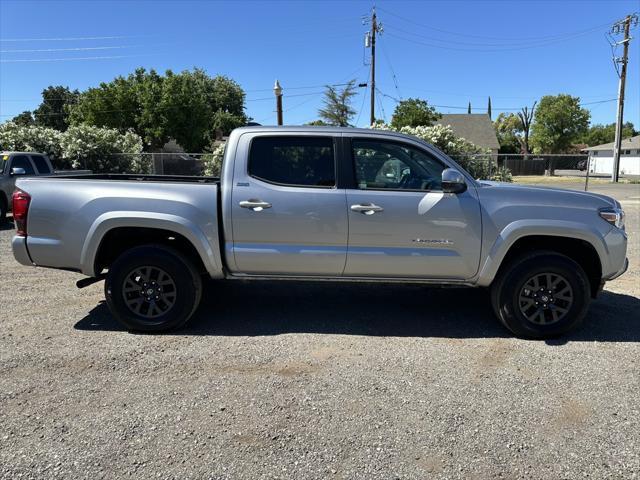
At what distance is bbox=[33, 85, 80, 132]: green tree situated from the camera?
210 feet

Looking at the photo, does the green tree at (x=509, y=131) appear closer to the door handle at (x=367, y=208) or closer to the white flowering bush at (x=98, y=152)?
the white flowering bush at (x=98, y=152)

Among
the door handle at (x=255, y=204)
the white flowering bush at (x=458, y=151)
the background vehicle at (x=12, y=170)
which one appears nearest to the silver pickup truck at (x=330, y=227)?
the door handle at (x=255, y=204)

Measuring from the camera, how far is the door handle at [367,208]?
14.6 ft

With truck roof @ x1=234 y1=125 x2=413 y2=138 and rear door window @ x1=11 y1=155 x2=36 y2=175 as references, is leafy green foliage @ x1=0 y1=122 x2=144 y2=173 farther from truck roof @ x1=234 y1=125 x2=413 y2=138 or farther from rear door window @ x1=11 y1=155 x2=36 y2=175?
truck roof @ x1=234 y1=125 x2=413 y2=138

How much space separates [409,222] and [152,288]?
255 centimetres

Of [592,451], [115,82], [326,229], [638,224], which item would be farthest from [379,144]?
[115,82]

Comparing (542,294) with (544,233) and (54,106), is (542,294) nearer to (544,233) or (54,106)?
(544,233)

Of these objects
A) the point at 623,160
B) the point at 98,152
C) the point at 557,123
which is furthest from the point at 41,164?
the point at 623,160

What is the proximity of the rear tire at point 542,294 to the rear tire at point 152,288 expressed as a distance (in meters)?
3.00

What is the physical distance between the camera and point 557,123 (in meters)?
53.6

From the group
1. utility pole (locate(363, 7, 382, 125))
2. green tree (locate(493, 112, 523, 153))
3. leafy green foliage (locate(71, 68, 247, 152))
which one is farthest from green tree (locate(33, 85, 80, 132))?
green tree (locate(493, 112, 523, 153))

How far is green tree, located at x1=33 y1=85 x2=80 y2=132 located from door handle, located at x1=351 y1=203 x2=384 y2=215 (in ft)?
229

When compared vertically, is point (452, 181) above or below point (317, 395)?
above

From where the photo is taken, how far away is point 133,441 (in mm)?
2959
